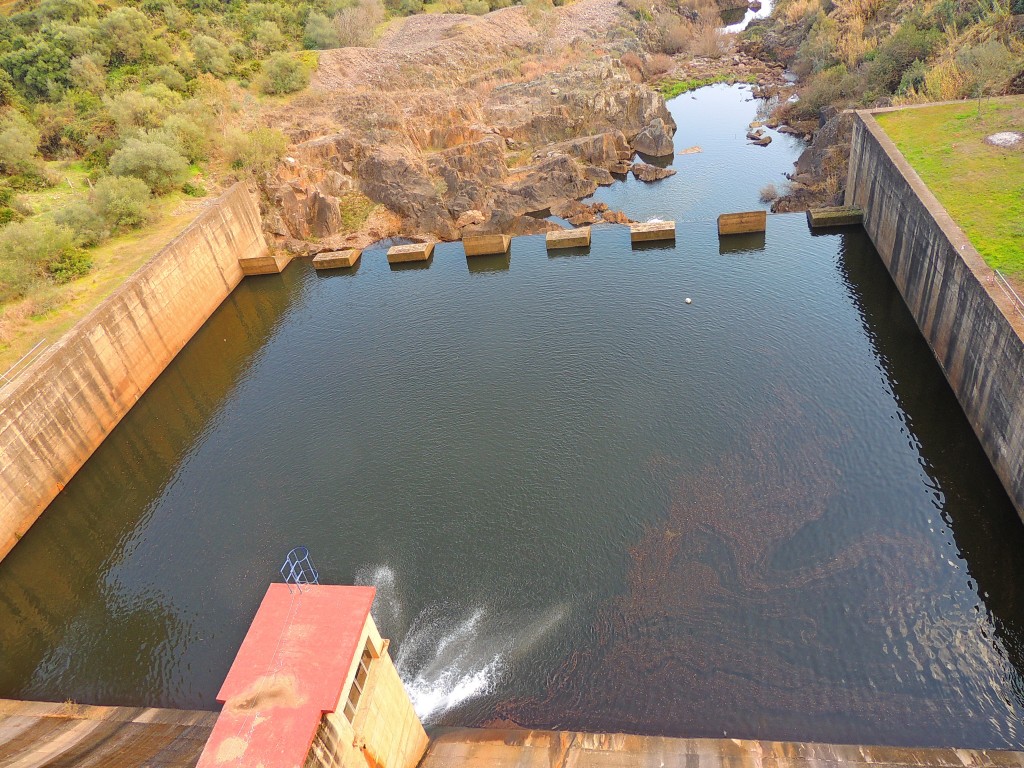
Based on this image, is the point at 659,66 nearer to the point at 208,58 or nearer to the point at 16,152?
the point at 208,58

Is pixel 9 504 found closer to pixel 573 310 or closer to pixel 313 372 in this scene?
pixel 313 372

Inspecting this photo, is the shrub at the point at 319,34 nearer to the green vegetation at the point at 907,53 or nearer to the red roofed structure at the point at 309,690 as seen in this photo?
the green vegetation at the point at 907,53

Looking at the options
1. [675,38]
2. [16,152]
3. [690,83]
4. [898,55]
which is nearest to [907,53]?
[898,55]

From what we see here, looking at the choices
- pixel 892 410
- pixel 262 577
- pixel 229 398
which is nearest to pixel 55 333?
pixel 229 398

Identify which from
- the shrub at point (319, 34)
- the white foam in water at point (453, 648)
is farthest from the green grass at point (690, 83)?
the white foam in water at point (453, 648)

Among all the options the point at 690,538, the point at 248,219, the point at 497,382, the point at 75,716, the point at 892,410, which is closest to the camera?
the point at 75,716

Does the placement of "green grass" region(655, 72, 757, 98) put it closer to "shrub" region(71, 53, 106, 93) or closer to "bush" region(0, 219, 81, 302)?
"shrub" region(71, 53, 106, 93)
